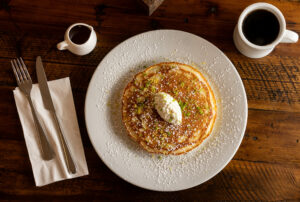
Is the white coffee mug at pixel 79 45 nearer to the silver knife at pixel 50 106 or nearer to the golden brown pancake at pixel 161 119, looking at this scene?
the silver knife at pixel 50 106

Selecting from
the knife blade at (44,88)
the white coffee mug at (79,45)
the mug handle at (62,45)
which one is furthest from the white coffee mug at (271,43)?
the knife blade at (44,88)

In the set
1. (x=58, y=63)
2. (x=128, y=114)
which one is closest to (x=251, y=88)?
(x=128, y=114)

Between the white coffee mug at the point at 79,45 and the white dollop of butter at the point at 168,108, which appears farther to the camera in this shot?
the white coffee mug at the point at 79,45

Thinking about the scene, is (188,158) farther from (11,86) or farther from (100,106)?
(11,86)

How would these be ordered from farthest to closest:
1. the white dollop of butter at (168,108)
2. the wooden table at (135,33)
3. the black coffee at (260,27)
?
the wooden table at (135,33) → the black coffee at (260,27) → the white dollop of butter at (168,108)

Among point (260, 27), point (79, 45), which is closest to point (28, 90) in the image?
point (79, 45)

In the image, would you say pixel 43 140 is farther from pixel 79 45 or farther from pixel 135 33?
pixel 135 33

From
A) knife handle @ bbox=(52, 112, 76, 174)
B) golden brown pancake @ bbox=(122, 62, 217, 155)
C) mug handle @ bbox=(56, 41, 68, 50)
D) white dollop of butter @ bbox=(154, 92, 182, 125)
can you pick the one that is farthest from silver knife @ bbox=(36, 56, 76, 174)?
white dollop of butter @ bbox=(154, 92, 182, 125)
